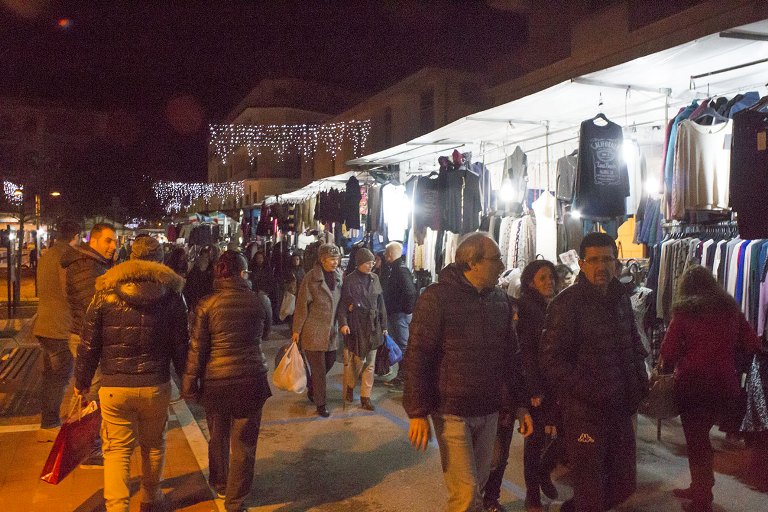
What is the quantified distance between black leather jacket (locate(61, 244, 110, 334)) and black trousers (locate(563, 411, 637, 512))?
13.7 ft

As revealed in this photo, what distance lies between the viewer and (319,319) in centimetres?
727

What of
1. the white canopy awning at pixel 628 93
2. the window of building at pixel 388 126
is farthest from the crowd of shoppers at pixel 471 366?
the window of building at pixel 388 126

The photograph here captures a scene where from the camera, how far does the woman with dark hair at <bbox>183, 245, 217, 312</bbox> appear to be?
10438mm

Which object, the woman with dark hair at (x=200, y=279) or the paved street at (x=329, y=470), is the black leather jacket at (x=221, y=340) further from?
the woman with dark hair at (x=200, y=279)

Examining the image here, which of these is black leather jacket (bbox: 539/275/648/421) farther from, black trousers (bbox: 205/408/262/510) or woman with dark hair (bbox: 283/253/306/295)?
woman with dark hair (bbox: 283/253/306/295)

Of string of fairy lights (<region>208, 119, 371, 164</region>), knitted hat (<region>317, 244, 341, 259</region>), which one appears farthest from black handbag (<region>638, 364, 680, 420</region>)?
string of fairy lights (<region>208, 119, 371, 164</region>)

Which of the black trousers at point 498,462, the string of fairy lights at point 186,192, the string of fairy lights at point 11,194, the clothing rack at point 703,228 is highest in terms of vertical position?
the string of fairy lights at point 186,192

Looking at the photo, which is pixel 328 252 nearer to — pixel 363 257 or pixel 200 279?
pixel 363 257

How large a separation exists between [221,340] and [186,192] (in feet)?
102

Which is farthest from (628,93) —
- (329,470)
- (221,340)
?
(329,470)

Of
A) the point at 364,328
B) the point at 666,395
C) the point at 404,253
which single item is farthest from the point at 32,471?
the point at 404,253

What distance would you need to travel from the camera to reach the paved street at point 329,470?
15.8 feet

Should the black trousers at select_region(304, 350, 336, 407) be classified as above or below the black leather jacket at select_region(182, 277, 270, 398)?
below

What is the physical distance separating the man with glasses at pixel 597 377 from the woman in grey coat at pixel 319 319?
12.3 ft
